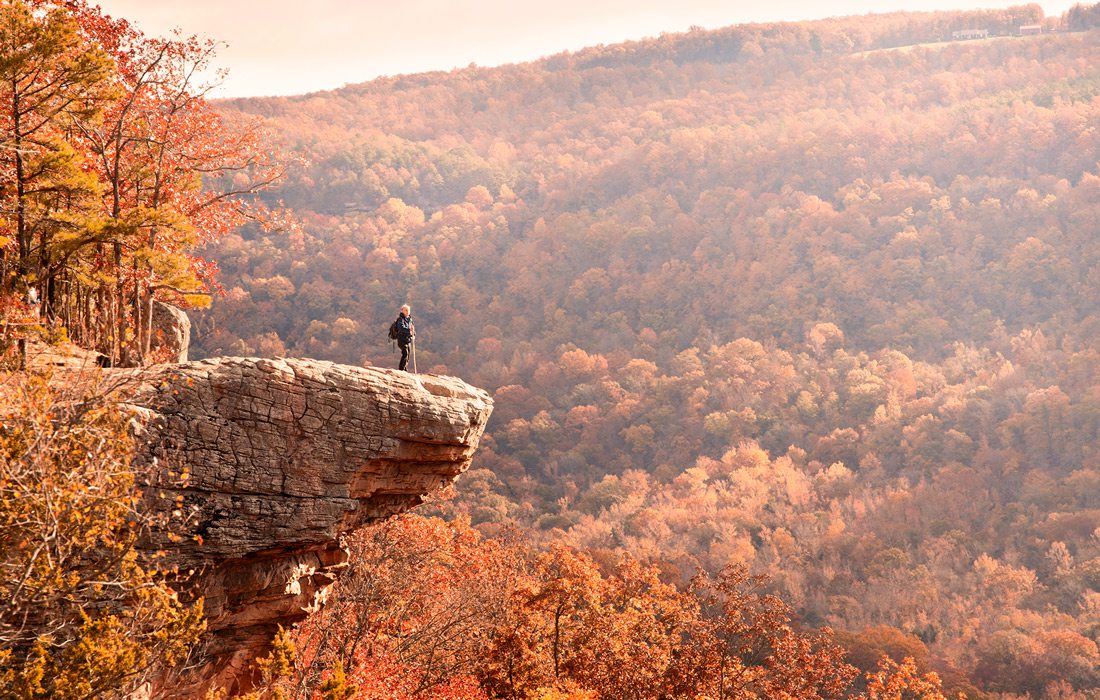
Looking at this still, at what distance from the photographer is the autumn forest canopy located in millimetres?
23766

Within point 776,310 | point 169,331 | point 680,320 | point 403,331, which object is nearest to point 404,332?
point 403,331

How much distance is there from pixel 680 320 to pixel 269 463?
353ft

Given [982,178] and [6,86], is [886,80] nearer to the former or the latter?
[982,178]

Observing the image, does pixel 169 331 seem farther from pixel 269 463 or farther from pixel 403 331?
pixel 269 463

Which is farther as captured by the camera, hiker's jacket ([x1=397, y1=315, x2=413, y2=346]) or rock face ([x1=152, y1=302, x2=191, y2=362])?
rock face ([x1=152, y1=302, x2=191, y2=362])

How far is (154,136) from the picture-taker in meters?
20.8

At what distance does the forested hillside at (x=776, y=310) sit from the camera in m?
66.0

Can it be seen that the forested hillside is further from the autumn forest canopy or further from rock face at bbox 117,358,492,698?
rock face at bbox 117,358,492,698

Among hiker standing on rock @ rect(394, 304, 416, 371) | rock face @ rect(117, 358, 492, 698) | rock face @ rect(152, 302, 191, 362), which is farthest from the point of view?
rock face @ rect(152, 302, 191, 362)

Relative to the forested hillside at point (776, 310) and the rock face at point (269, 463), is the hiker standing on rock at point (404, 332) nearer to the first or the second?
the rock face at point (269, 463)

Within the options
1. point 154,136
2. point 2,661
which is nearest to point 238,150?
point 154,136

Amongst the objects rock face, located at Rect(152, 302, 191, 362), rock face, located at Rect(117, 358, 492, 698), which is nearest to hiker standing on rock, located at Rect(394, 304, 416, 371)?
rock face, located at Rect(117, 358, 492, 698)

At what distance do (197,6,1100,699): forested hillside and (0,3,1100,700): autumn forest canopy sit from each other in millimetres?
460

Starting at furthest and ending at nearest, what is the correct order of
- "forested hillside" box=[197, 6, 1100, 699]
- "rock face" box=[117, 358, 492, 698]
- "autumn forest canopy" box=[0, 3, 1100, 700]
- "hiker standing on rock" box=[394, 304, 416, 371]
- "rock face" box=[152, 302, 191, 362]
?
1. "forested hillside" box=[197, 6, 1100, 699]
2. "autumn forest canopy" box=[0, 3, 1100, 700]
3. "rock face" box=[152, 302, 191, 362]
4. "hiker standing on rock" box=[394, 304, 416, 371]
5. "rock face" box=[117, 358, 492, 698]
